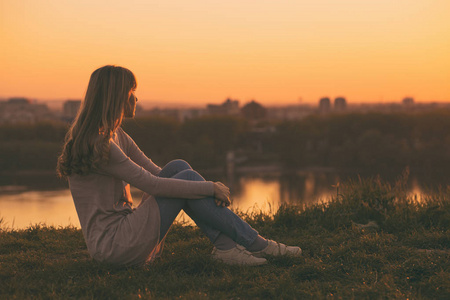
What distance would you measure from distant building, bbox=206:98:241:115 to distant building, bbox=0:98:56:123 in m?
22.4

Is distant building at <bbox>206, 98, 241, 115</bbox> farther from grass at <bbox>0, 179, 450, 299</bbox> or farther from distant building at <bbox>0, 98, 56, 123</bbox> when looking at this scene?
grass at <bbox>0, 179, 450, 299</bbox>

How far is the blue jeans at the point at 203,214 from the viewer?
189 centimetres

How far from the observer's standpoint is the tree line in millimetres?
32906

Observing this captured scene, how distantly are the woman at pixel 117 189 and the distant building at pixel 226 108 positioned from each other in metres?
59.0

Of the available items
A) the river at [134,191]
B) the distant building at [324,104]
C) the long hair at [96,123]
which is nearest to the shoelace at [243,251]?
the long hair at [96,123]

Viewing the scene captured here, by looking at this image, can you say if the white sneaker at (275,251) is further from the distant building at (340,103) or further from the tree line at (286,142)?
the distant building at (340,103)

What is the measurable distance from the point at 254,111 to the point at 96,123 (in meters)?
59.0

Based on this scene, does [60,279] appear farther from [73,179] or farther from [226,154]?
[226,154]

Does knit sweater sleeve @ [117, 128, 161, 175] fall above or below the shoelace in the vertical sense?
above

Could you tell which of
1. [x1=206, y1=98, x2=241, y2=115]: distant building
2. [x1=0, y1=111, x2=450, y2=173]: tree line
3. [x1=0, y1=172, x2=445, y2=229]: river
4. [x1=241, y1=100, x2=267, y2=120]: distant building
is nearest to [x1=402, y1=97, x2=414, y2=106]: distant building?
[x1=0, y1=111, x2=450, y2=173]: tree line

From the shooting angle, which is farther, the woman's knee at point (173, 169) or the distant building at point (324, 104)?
the distant building at point (324, 104)

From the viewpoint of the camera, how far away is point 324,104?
67625mm

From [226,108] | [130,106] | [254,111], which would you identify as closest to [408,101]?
[254,111]

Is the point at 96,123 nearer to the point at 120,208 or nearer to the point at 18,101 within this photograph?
the point at 120,208
